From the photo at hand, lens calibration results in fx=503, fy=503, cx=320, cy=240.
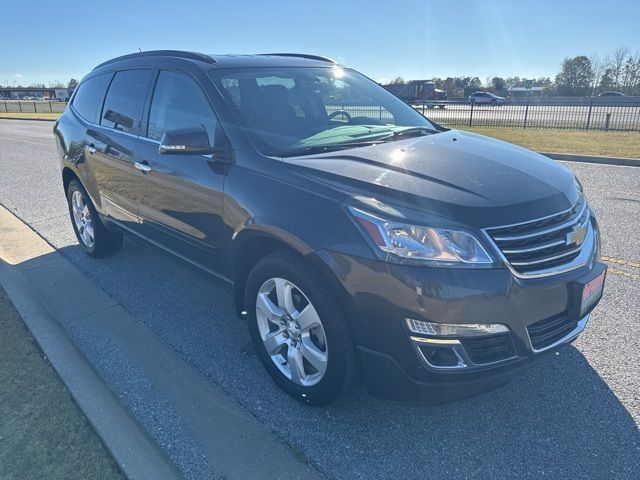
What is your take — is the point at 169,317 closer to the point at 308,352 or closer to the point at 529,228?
the point at 308,352

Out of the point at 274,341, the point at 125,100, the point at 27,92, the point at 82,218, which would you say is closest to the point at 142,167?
the point at 125,100

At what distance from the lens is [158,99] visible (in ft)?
12.7

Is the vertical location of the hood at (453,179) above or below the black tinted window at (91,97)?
below

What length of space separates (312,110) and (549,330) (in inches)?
84.6

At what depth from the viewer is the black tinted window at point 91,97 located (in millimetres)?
4860

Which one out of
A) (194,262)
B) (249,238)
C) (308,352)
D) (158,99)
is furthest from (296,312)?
(158,99)

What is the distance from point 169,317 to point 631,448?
319cm

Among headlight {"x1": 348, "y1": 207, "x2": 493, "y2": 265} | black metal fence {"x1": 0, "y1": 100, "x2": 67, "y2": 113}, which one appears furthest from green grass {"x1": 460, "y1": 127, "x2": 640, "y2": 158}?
black metal fence {"x1": 0, "y1": 100, "x2": 67, "y2": 113}

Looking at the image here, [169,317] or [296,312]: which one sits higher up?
[296,312]

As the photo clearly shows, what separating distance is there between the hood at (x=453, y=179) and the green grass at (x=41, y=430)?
1.78 metres

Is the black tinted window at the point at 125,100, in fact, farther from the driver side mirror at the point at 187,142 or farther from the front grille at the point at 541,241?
the front grille at the point at 541,241

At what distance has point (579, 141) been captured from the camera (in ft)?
48.3

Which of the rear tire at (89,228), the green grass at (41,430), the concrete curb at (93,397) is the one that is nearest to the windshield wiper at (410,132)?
the concrete curb at (93,397)

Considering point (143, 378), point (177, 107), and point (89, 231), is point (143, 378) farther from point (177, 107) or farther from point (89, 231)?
point (89, 231)
